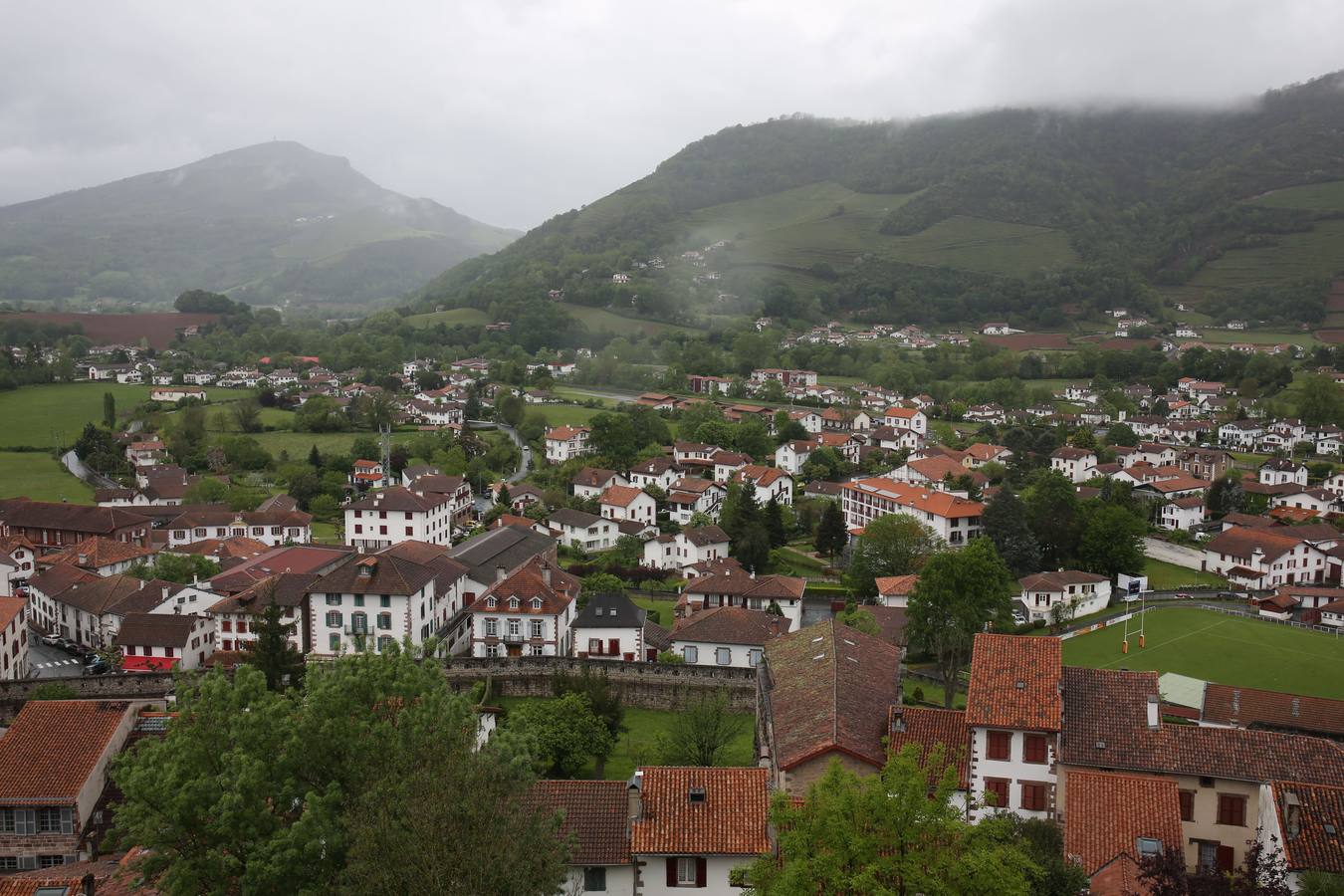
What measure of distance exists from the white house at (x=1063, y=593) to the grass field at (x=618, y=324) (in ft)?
335

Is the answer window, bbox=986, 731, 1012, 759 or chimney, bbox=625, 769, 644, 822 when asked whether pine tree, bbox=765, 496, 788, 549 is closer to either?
window, bbox=986, 731, 1012, 759

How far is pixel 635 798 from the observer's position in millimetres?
17938

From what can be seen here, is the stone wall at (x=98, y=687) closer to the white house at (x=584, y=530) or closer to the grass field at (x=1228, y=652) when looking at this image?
the white house at (x=584, y=530)

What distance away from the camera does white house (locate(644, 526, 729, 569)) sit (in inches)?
2159

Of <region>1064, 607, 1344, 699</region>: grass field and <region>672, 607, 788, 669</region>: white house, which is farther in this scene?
<region>1064, 607, 1344, 699</region>: grass field

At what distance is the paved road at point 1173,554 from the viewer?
188ft

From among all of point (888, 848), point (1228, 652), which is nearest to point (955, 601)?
point (1228, 652)

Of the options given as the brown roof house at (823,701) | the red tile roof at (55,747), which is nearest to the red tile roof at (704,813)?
the brown roof house at (823,701)

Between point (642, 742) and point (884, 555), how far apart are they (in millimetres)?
25237

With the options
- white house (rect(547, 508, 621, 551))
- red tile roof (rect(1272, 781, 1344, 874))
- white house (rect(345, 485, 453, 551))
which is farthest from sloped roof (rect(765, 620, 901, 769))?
white house (rect(345, 485, 453, 551))

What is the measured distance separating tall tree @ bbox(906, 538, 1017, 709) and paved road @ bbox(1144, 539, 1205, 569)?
24981 mm

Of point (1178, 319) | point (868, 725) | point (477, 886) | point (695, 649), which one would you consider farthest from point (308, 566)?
point (1178, 319)

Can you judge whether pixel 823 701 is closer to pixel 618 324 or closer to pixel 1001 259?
pixel 618 324

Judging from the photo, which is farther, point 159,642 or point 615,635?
point 159,642
